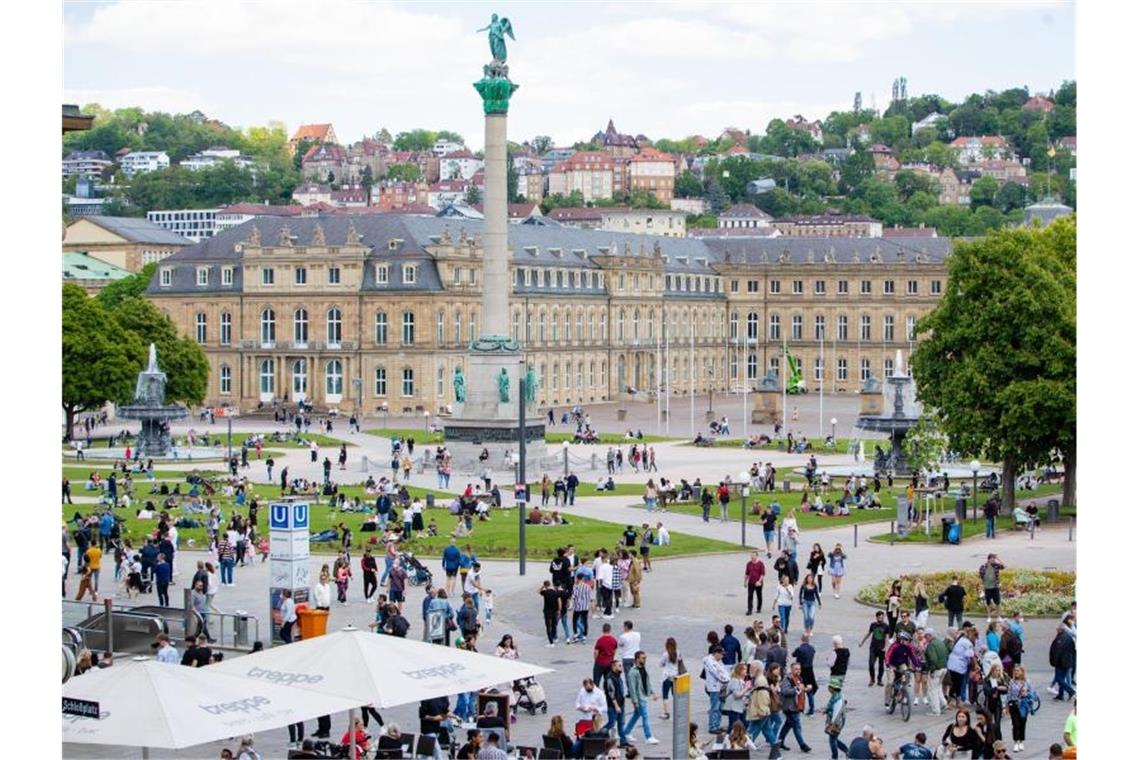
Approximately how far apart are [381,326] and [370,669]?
339ft

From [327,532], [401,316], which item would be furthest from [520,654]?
[401,316]

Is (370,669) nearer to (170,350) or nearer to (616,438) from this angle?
(616,438)

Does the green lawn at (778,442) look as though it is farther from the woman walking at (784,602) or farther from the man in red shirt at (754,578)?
the woman walking at (784,602)

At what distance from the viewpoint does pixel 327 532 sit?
5709 cm

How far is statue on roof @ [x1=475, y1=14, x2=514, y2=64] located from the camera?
282 feet

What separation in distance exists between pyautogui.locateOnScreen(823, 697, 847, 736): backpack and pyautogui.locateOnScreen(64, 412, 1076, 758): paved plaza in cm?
35

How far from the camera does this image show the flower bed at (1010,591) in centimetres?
4131

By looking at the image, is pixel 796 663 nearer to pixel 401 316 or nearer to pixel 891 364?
pixel 401 316

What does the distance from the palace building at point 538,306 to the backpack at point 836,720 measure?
97.1 metres

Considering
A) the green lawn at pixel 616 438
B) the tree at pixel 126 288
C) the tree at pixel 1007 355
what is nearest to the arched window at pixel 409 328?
the green lawn at pixel 616 438

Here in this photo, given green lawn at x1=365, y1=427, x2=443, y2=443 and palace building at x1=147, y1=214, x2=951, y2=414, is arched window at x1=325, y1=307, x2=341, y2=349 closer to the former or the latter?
palace building at x1=147, y1=214, x2=951, y2=414

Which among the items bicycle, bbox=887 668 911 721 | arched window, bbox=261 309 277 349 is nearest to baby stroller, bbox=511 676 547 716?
bicycle, bbox=887 668 911 721

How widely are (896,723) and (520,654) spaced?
28.9 feet
